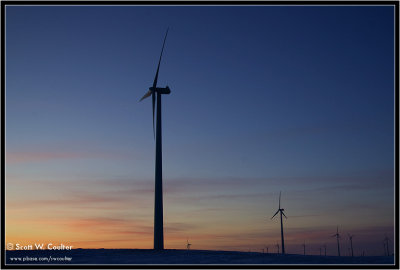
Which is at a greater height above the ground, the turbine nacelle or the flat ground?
the turbine nacelle

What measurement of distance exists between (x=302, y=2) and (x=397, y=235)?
23083 mm

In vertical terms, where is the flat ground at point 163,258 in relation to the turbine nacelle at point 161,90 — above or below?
below

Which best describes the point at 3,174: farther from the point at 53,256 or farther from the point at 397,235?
the point at 397,235

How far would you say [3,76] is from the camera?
45.4 metres

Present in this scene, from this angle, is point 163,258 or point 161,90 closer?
point 163,258

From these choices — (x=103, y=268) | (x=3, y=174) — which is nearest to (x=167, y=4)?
(x=3, y=174)

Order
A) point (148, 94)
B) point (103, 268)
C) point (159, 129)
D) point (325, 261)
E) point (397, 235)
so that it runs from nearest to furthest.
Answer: point (103, 268) → point (397, 235) → point (325, 261) → point (159, 129) → point (148, 94)

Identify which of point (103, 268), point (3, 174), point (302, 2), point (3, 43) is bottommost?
point (103, 268)

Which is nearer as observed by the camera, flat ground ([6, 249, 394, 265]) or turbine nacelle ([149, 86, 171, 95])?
flat ground ([6, 249, 394, 265])

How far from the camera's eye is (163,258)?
53.4m

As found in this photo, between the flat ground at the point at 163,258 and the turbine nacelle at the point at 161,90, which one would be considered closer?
the flat ground at the point at 163,258

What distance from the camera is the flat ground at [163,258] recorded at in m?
49.4

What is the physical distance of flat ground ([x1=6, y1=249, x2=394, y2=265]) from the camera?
4938cm

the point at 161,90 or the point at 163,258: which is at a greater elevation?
the point at 161,90
